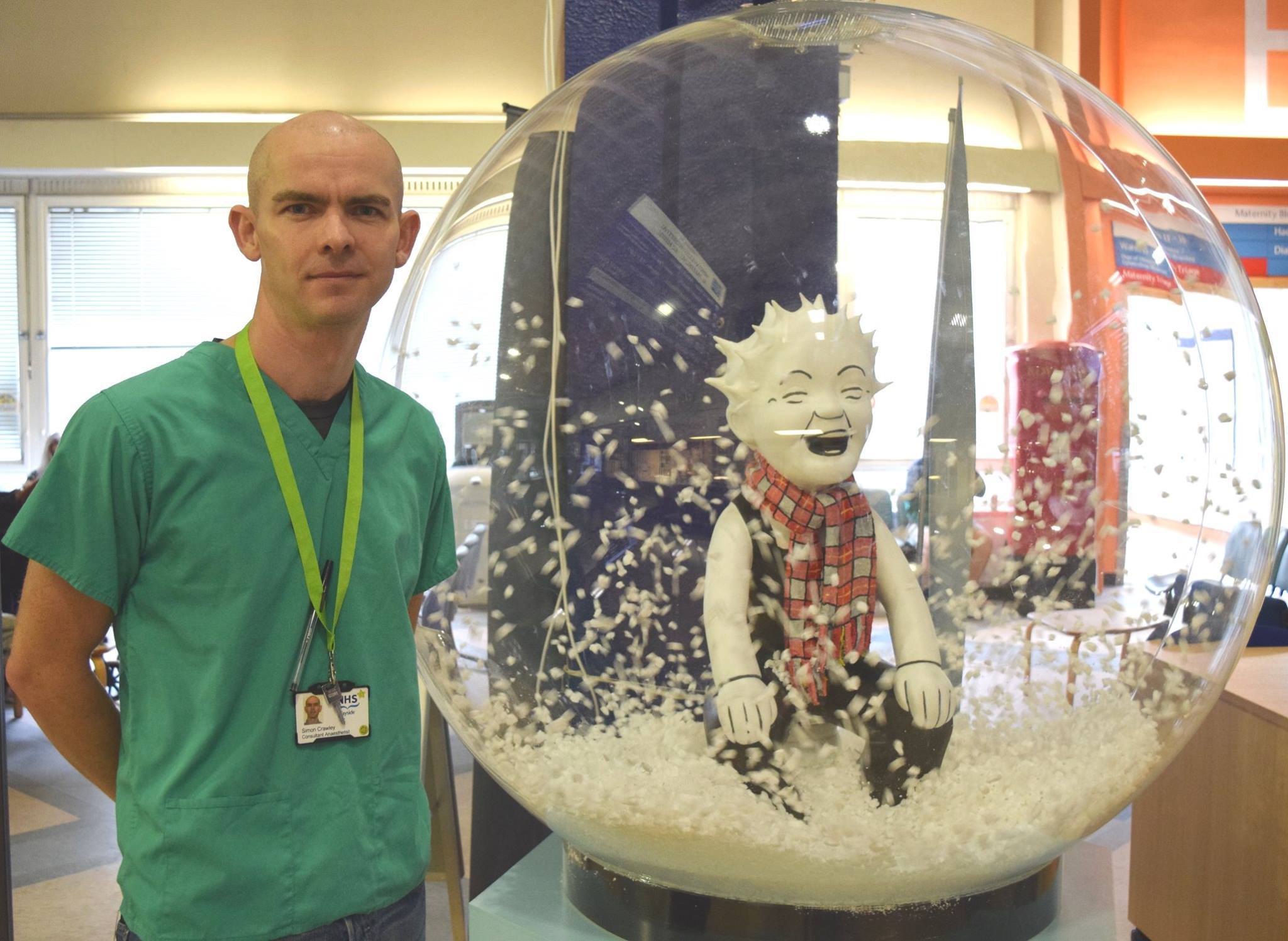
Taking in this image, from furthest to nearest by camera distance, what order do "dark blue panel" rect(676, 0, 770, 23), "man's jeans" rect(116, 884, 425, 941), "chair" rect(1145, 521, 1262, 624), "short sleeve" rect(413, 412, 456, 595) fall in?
"dark blue panel" rect(676, 0, 770, 23) < "short sleeve" rect(413, 412, 456, 595) < "man's jeans" rect(116, 884, 425, 941) < "chair" rect(1145, 521, 1262, 624)

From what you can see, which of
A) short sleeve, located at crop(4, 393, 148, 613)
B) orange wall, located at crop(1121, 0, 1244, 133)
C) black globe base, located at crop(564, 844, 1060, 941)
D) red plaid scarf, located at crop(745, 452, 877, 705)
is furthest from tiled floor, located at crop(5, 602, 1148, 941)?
orange wall, located at crop(1121, 0, 1244, 133)

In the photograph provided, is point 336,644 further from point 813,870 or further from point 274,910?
point 813,870

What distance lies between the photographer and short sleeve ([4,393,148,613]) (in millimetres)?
868

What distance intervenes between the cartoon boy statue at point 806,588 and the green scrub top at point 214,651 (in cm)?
39

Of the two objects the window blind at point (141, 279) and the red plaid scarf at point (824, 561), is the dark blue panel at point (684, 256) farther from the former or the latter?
the window blind at point (141, 279)

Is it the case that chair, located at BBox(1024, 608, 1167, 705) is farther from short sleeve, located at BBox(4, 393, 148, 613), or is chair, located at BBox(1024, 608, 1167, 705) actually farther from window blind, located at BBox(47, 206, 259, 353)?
window blind, located at BBox(47, 206, 259, 353)

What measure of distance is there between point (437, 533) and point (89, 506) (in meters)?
0.34

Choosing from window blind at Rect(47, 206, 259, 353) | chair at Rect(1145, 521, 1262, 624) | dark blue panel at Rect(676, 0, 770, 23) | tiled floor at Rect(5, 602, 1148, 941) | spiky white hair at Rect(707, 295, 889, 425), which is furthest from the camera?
window blind at Rect(47, 206, 259, 353)

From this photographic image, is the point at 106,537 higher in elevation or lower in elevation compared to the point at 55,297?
lower

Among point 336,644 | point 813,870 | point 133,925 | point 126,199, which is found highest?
point 126,199

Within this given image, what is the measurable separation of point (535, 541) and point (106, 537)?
0.35 metres

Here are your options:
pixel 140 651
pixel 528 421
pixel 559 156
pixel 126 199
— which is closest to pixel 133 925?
pixel 140 651

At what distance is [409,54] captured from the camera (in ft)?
17.2

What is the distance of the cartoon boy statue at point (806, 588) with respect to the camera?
72 cm
